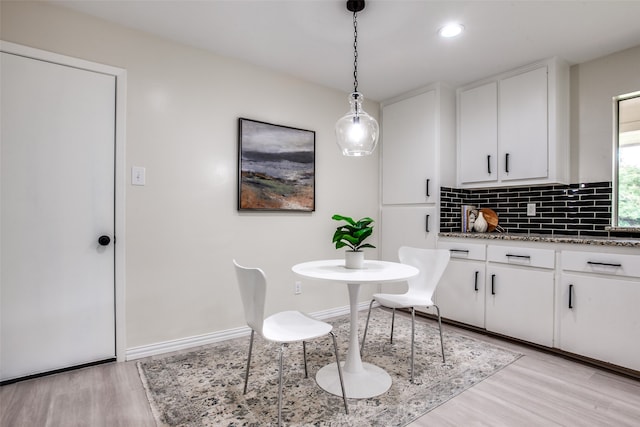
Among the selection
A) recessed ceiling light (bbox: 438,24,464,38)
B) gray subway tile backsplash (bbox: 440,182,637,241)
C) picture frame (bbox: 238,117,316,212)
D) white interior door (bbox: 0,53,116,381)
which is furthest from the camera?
picture frame (bbox: 238,117,316,212)

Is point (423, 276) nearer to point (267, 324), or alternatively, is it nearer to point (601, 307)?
point (601, 307)

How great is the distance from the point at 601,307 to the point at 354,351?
173cm

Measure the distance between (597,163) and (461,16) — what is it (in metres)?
1.71

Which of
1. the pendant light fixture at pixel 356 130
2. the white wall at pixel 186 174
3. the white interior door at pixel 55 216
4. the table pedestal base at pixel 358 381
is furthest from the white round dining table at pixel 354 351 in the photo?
the white interior door at pixel 55 216

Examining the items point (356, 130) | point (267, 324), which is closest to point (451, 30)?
point (356, 130)

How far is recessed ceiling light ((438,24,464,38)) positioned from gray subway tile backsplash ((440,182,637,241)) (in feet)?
4.62

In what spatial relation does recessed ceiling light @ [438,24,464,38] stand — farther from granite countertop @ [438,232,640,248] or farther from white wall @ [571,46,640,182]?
granite countertop @ [438,232,640,248]

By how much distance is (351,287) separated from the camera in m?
2.01

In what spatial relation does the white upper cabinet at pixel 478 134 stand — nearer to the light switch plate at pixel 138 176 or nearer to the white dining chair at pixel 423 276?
the white dining chair at pixel 423 276

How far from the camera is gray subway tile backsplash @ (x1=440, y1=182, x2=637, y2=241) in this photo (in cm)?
272

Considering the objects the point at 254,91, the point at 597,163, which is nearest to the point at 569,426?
the point at 597,163

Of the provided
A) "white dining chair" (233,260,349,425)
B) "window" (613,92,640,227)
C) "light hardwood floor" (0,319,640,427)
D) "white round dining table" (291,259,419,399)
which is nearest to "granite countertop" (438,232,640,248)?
"window" (613,92,640,227)

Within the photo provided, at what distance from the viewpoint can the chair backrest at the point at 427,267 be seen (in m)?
2.47

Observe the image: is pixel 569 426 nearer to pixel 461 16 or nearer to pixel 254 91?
pixel 461 16
